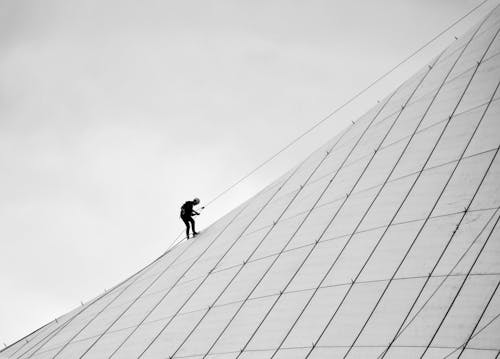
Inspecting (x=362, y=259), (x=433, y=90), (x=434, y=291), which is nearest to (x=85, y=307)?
(x=362, y=259)

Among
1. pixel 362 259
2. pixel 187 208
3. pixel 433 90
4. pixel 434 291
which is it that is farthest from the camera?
pixel 187 208

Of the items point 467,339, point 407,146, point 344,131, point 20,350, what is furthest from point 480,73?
point 20,350

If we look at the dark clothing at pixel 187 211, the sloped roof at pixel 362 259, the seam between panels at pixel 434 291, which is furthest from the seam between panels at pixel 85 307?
the seam between panels at pixel 434 291

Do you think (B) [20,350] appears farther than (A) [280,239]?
Yes

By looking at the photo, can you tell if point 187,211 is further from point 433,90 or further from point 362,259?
point 362,259

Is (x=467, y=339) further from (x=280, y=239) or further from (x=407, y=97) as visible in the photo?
(x=407, y=97)

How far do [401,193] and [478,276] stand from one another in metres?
5.32

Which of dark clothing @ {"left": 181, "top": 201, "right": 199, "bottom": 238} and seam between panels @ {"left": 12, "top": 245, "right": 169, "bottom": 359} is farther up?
dark clothing @ {"left": 181, "top": 201, "right": 199, "bottom": 238}

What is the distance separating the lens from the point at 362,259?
14.4 meters

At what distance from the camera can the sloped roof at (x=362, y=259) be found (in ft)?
36.8

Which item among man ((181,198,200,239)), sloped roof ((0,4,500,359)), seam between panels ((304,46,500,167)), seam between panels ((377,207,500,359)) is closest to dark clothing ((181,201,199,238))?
man ((181,198,200,239))

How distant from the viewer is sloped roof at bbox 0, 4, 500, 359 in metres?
11.2

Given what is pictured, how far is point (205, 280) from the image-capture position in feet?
73.2

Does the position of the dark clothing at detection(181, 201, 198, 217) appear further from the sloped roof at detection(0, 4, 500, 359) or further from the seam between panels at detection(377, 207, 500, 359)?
the seam between panels at detection(377, 207, 500, 359)
